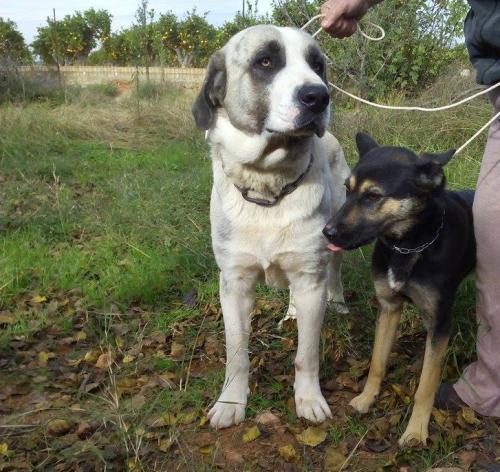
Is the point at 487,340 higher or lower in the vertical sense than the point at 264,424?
higher

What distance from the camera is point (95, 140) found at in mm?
9938

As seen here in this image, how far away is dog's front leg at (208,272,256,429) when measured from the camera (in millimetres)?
2764

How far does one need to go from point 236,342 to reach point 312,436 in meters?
0.58

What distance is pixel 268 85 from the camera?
2557 millimetres

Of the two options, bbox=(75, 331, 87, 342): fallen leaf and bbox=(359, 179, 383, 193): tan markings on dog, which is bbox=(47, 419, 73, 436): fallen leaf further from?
bbox=(359, 179, 383, 193): tan markings on dog

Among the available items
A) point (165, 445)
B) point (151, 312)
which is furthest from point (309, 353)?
point (151, 312)

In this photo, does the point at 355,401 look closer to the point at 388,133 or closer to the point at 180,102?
the point at 388,133

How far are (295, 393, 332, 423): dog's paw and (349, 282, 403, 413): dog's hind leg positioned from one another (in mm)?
161

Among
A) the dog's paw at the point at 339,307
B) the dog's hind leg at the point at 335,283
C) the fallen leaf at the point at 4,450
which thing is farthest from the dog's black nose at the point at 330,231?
the fallen leaf at the point at 4,450

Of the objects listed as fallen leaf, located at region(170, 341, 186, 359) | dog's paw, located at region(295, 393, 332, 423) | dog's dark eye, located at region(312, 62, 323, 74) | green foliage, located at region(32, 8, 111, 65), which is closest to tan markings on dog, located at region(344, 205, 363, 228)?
dog's dark eye, located at region(312, 62, 323, 74)

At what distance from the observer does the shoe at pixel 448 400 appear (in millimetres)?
2715

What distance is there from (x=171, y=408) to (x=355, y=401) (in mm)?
939

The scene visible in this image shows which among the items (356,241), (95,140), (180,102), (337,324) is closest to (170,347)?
(337,324)

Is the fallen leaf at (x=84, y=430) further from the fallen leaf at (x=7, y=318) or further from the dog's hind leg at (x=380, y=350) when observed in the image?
the fallen leaf at (x=7, y=318)
